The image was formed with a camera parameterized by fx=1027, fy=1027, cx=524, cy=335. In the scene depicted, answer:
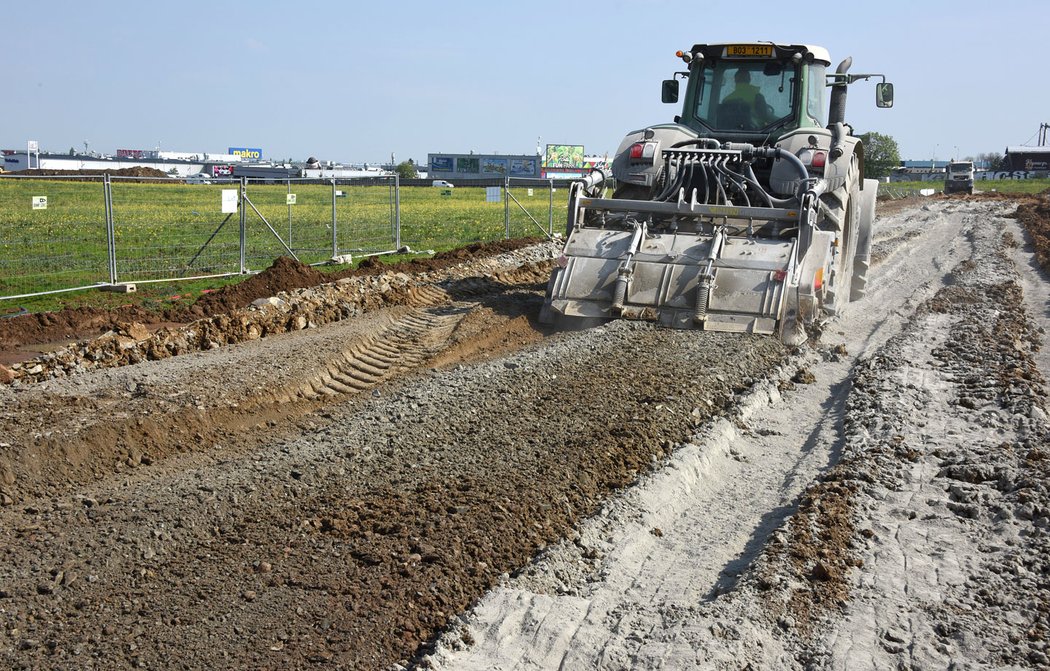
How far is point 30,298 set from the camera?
12.7 metres

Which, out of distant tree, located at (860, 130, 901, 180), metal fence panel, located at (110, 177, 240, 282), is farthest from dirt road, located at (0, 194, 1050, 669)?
distant tree, located at (860, 130, 901, 180)

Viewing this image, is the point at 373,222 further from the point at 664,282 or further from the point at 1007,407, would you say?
the point at 1007,407

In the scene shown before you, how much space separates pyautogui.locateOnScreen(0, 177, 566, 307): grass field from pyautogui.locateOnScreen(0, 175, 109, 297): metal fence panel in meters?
0.02

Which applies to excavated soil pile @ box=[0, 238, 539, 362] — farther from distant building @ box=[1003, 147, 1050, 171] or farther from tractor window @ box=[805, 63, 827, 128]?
distant building @ box=[1003, 147, 1050, 171]

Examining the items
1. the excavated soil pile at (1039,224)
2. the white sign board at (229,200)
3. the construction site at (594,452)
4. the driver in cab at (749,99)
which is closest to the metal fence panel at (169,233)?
the white sign board at (229,200)

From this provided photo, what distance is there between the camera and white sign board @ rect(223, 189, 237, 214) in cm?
1508

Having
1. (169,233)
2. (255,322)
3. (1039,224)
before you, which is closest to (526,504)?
(255,322)

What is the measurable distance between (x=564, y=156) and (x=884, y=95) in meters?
106

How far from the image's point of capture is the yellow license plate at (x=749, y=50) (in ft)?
39.2

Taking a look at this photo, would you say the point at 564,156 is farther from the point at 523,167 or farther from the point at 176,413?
the point at 176,413

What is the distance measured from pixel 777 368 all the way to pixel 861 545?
12.8ft

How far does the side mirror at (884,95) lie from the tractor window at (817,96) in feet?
2.12

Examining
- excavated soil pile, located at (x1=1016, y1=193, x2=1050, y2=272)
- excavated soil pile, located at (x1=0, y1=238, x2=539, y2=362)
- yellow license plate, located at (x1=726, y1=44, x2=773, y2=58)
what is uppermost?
yellow license plate, located at (x1=726, y1=44, x2=773, y2=58)

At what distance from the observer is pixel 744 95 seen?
40.9 feet
